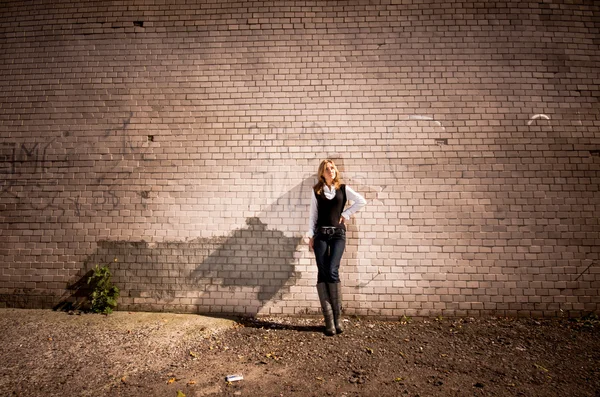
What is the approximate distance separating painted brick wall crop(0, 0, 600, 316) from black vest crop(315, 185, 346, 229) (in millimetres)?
613

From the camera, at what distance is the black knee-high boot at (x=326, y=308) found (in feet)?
11.3

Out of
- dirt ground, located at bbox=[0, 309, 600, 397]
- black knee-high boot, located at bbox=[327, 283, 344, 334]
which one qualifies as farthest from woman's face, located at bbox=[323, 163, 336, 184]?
dirt ground, located at bbox=[0, 309, 600, 397]

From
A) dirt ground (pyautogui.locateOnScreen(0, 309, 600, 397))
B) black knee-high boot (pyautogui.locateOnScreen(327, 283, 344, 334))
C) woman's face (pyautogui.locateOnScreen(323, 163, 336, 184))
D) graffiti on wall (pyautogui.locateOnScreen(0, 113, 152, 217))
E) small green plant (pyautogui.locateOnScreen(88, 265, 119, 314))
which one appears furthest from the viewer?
graffiti on wall (pyautogui.locateOnScreen(0, 113, 152, 217))

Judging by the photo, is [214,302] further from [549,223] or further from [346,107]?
[549,223]

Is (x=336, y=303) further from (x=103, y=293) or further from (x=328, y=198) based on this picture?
(x=103, y=293)

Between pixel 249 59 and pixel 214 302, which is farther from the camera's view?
pixel 249 59

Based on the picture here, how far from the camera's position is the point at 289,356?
10.1 feet

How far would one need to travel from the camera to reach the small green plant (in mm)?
3928

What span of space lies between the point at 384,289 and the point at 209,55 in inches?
174

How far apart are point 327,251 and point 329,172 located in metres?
1.00

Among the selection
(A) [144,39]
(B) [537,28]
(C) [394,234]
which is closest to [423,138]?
(C) [394,234]

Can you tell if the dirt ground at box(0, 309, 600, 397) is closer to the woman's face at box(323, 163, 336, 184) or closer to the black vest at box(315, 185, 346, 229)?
the black vest at box(315, 185, 346, 229)

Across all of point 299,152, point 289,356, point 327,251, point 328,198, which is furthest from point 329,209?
point 289,356

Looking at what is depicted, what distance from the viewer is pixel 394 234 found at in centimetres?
404
